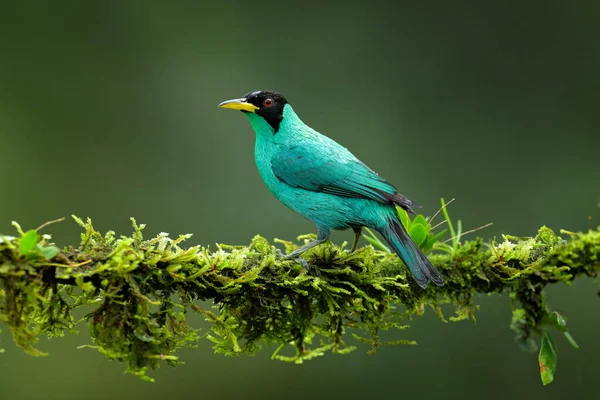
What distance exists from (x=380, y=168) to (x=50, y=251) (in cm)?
583

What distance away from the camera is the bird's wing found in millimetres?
4098

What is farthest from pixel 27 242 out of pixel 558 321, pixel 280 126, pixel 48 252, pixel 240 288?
pixel 558 321

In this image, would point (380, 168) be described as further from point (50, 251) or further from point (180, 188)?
point (50, 251)

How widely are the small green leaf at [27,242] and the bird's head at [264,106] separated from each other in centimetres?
211

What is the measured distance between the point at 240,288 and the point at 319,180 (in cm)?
115

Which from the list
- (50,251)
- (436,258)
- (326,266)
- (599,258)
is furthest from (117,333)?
(599,258)

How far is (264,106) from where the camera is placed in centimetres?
458

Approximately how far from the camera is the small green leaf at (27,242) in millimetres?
2629

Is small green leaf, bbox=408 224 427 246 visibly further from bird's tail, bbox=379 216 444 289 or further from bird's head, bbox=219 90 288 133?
bird's head, bbox=219 90 288 133

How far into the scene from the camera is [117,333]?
2973 millimetres

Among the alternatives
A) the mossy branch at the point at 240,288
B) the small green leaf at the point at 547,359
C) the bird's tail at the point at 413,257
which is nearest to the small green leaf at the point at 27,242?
the mossy branch at the point at 240,288

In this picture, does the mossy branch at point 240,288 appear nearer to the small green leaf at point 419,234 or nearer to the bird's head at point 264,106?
the small green leaf at point 419,234

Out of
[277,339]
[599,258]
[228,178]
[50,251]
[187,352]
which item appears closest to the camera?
[50,251]

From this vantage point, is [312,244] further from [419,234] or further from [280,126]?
[280,126]
